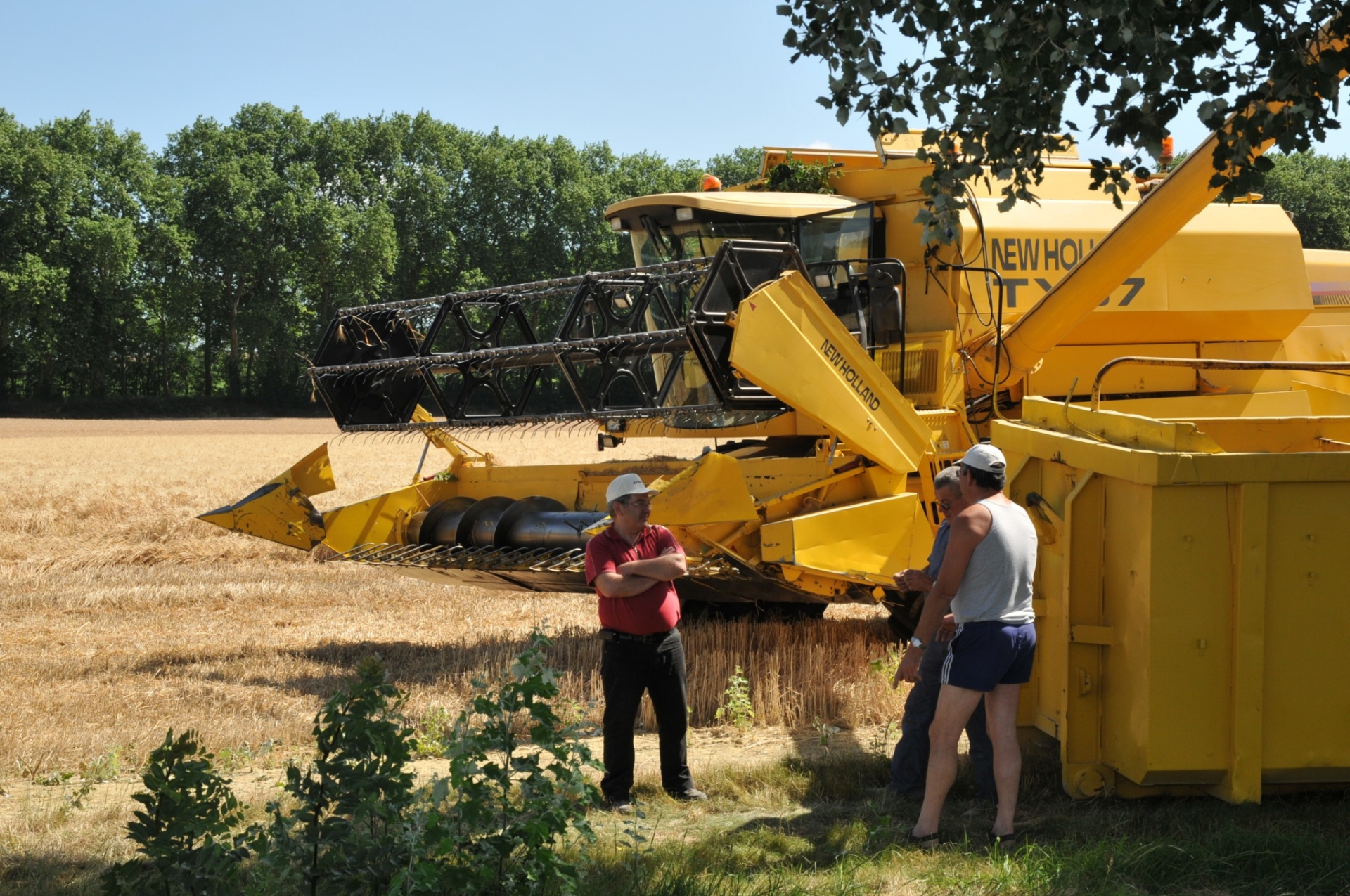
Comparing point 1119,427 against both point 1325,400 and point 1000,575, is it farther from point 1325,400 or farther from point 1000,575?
point 1325,400

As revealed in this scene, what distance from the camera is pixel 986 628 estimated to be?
15.1ft

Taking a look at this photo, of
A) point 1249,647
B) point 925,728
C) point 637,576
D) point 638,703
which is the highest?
point 637,576

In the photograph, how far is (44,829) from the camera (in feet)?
15.8

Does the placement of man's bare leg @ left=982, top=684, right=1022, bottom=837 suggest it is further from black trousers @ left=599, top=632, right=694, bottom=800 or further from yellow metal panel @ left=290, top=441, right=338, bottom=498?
yellow metal panel @ left=290, top=441, right=338, bottom=498

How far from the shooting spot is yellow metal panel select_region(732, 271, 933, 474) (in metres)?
6.97

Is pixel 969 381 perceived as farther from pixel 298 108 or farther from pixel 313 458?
pixel 298 108

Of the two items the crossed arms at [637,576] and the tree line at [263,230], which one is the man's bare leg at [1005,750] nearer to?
the crossed arms at [637,576]

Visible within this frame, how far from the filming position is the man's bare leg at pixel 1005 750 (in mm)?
4625

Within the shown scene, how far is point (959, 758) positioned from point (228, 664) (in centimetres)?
460

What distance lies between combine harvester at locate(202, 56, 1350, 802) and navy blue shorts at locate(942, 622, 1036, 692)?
0.25 metres

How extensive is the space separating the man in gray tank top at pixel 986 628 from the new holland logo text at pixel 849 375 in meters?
2.68

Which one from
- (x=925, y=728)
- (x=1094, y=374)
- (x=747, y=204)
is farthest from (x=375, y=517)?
(x=1094, y=374)

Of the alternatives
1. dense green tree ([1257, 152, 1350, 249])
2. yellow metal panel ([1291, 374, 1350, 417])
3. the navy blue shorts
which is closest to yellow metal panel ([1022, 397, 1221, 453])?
the navy blue shorts

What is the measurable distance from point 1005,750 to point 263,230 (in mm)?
63953
